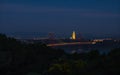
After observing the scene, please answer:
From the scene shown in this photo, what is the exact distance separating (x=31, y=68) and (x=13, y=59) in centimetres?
121

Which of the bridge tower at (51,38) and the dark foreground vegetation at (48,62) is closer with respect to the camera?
the dark foreground vegetation at (48,62)

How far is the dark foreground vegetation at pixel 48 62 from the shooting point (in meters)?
11.7

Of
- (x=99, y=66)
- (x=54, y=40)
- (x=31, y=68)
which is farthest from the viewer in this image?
(x=54, y=40)

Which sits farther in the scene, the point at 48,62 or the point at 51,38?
the point at 51,38

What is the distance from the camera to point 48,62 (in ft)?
49.9

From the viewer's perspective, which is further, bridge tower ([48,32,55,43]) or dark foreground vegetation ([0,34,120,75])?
bridge tower ([48,32,55,43])

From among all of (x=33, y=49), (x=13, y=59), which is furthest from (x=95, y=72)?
(x=33, y=49)

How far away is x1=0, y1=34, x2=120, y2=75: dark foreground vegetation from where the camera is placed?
11.7 meters

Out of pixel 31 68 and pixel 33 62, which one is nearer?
pixel 31 68

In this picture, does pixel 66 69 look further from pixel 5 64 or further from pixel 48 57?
pixel 48 57

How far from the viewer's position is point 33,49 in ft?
58.1

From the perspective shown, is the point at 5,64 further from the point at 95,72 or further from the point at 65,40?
the point at 65,40

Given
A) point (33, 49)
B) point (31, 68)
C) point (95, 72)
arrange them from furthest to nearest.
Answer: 1. point (33, 49)
2. point (31, 68)
3. point (95, 72)

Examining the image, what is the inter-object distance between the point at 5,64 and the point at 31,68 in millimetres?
1118
